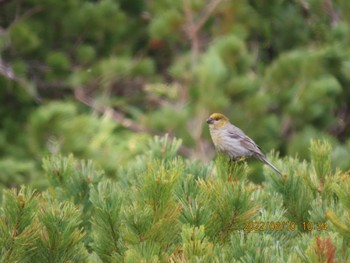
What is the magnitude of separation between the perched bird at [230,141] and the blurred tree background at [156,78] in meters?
1.70

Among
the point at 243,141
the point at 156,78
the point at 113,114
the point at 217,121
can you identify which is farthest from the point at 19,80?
the point at 243,141

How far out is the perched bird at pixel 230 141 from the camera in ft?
8.44

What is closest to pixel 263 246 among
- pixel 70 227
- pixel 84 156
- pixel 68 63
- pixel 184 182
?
pixel 184 182

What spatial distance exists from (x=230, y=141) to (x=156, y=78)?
3.96 meters

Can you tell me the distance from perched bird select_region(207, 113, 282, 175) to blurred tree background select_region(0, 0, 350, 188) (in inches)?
66.9

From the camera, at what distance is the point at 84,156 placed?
15.5 feet

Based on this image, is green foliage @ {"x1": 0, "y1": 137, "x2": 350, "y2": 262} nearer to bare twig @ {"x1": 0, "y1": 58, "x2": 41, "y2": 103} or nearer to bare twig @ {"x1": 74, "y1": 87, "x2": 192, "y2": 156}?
bare twig @ {"x1": 0, "y1": 58, "x2": 41, "y2": 103}

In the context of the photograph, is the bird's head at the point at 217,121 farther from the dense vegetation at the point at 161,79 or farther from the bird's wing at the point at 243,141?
the dense vegetation at the point at 161,79

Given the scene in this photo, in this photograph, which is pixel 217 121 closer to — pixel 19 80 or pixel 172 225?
pixel 172 225

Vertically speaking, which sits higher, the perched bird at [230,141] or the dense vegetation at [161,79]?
the perched bird at [230,141]

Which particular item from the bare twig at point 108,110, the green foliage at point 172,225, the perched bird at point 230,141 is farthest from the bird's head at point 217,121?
the bare twig at point 108,110

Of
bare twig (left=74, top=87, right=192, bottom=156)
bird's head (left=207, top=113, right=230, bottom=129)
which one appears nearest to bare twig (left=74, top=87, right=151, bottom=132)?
bare twig (left=74, top=87, right=192, bottom=156)

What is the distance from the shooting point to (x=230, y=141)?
266 cm

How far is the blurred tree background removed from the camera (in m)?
5.27
